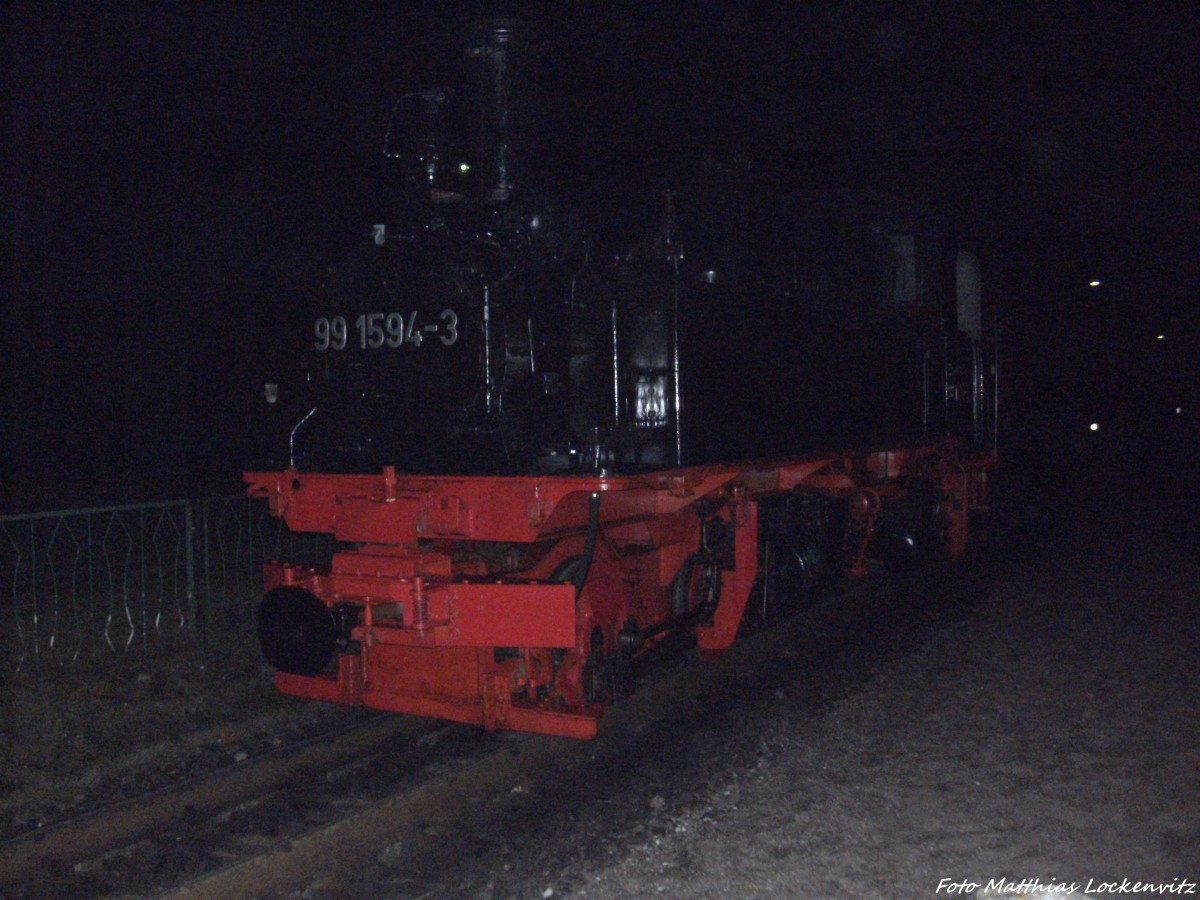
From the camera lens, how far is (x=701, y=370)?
6.74m

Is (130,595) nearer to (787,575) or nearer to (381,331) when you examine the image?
(381,331)

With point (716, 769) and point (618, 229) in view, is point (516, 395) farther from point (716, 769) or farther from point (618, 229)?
point (716, 769)

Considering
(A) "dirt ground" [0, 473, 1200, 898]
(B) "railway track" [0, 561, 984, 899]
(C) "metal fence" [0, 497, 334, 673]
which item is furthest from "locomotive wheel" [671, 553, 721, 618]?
(C) "metal fence" [0, 497, 334, 673]

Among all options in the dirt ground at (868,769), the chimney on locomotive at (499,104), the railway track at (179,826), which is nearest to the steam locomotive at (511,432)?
the chimney on locomotive at (499,104)

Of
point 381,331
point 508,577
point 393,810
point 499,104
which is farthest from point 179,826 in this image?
point 499,104

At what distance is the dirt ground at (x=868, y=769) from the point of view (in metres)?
4.33

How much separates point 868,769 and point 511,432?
2.61 m

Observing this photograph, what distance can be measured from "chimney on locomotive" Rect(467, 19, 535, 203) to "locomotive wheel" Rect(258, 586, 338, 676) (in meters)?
2.54

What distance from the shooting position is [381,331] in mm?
6395

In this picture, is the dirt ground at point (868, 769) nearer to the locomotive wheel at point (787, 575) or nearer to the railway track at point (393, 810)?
the railway track at point (393, 810)

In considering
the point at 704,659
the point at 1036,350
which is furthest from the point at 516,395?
the point at 1036,350

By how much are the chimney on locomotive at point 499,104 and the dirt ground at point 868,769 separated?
3.47m

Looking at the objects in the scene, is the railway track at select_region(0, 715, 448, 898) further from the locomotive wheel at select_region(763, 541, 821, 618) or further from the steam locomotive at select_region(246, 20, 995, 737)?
the locomotive wheel at select_region(763, 541, 821, 618)

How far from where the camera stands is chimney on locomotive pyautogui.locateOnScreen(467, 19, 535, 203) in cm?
609
